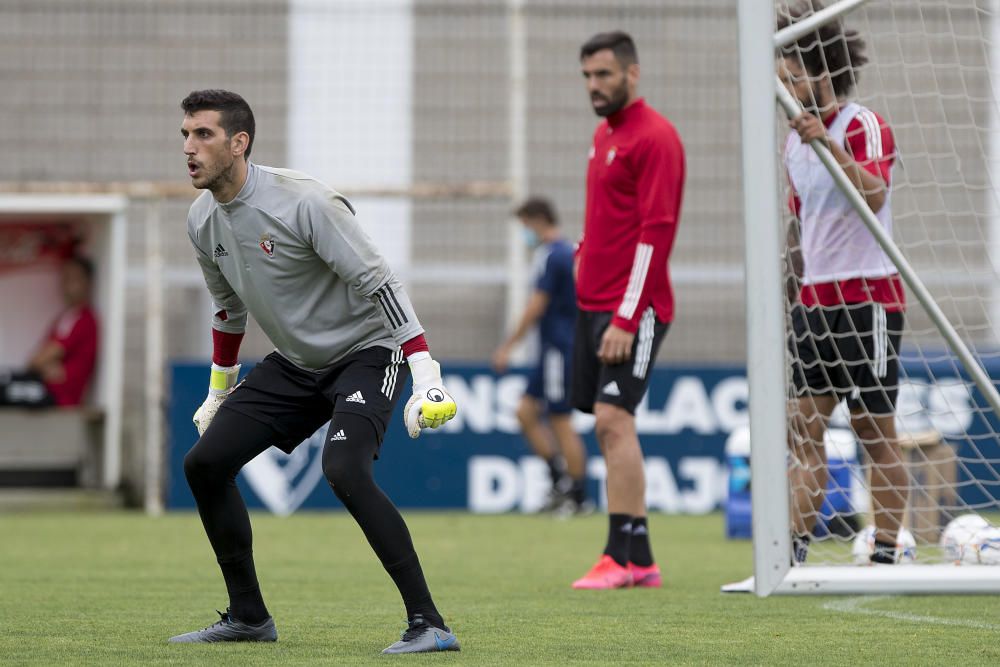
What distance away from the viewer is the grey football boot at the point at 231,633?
4926mm

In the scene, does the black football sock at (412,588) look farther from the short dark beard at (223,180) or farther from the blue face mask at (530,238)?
the blue face mask at (530,238)

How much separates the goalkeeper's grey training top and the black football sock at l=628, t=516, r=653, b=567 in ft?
6.81

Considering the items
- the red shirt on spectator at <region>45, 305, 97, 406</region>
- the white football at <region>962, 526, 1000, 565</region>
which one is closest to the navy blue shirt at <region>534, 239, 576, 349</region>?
the red shirt on spectator at <region>45, 305, 97, 406</region>

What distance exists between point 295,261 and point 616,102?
237cm

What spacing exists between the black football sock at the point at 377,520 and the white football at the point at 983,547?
2.61m

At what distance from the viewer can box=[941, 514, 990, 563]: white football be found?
21.4 feet

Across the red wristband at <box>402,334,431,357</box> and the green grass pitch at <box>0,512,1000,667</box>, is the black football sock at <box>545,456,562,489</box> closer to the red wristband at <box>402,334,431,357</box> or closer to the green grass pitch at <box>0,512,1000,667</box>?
the green grass pitch at <box>0,512,1000,667</box>

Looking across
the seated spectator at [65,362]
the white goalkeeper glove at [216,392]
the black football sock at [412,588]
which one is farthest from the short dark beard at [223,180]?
the seated spectator at [65,362]

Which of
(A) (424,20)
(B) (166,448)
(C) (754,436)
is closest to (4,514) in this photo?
(B) (166,448)

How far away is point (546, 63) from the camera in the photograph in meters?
13.7

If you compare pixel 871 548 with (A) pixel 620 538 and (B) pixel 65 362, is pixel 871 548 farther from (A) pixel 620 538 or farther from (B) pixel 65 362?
(B) pixel 65 362

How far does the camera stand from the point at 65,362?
12.9 metres

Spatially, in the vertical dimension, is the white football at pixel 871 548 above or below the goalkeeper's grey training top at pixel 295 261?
below

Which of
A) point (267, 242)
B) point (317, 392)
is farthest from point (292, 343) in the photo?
point (267, 242)
